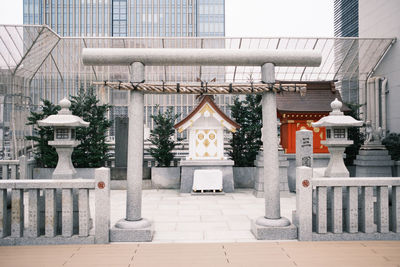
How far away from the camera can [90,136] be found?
1217cm

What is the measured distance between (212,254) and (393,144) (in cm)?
1110

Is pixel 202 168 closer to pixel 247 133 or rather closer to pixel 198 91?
pixel 247 133

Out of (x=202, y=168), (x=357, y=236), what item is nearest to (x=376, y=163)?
(x=202, y=168)

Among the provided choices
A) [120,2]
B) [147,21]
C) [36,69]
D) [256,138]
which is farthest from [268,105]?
[120,2]

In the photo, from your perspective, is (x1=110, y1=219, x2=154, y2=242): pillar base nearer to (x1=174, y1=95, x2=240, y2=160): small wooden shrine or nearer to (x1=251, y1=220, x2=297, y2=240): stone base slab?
(x1=251, y1=220, x2=297, y2=240): stone base slab

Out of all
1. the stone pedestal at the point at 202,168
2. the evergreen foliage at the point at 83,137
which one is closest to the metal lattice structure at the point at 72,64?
the evergreen foliage at the point at 83,137

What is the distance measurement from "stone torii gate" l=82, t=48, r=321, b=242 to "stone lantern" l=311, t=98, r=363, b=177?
52.8 inches

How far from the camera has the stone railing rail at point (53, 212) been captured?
5008mm

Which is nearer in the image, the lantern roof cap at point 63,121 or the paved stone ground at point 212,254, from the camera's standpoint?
the paved stone ground at point 212,254

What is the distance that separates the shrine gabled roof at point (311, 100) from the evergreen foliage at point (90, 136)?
732cm

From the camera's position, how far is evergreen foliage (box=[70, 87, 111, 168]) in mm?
11742

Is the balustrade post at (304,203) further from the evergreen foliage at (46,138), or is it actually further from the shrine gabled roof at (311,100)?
the evergreen foliage at (46,138)

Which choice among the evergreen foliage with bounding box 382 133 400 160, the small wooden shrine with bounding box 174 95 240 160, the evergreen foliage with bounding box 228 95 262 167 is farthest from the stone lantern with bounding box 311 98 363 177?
the evergreen foliage with bounding box 382 133 400 160

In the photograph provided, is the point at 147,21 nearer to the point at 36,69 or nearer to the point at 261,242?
the point at 36,69
